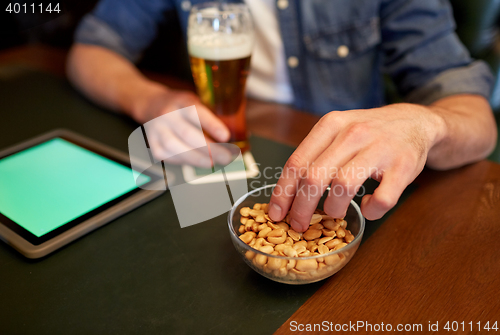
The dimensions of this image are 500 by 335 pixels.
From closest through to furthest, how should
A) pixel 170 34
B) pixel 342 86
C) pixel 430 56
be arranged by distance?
1. pixel 430 56
2. pixel 342 86
3. pixel 170 34

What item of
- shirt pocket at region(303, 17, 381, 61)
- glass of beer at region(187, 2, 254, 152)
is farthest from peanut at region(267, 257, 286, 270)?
shirt pocket at region(303, 17, 381, 61)

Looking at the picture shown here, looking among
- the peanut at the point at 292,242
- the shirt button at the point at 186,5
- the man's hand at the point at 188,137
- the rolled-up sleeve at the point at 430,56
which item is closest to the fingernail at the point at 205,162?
the man's hand at the point at 188,137

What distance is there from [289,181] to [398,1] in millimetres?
690

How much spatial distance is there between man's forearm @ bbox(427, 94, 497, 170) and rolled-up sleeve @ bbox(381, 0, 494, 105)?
0.06m

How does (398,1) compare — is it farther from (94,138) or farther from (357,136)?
(94,138)

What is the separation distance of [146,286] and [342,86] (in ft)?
2.76

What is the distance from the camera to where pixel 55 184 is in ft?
2.04

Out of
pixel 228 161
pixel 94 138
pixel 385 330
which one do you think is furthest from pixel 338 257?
pixel 94 138

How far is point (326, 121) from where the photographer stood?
47cm

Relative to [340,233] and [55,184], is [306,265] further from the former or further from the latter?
[55,184]

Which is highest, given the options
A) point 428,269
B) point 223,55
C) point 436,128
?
point 223,55

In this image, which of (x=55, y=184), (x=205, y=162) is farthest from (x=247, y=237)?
(x=55, y=184)

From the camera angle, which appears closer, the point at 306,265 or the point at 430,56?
the point at 306,265

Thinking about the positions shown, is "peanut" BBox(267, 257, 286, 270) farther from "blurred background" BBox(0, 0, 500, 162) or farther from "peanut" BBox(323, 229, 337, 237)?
"blurred background" BBox(0, 0, 500, 162)
